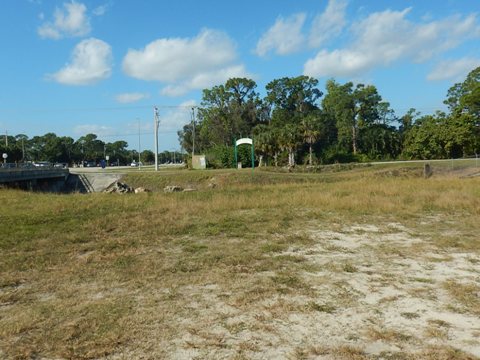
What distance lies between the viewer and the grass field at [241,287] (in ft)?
13.0

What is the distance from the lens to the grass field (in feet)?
13.0

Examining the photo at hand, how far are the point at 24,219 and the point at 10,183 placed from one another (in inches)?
1151

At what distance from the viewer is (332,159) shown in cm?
7100

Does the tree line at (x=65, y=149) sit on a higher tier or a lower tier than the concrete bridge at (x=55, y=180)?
higher

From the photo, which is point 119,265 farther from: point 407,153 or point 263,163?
point 407,153

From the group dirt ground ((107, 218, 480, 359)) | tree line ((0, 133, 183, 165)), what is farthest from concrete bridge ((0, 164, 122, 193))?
tree line ((0, 133, 183, 165))

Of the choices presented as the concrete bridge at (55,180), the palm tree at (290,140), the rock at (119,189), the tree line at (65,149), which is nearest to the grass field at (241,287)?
the rock at (119,189)

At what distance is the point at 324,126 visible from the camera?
74875 millimetres

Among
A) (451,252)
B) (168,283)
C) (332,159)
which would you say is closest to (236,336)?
(168,283)

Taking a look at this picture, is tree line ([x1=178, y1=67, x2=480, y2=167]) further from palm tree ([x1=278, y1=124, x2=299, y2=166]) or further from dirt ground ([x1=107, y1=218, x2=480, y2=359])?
dirt ground ([x1=107, y1=218, x2=480, y2=359])

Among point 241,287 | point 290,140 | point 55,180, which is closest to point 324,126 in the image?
point 290,140

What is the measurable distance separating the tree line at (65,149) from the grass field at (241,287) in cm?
9348

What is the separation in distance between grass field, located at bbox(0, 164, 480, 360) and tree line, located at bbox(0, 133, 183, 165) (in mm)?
93480

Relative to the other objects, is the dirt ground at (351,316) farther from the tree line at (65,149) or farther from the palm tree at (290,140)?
the tree line at (65,149)
